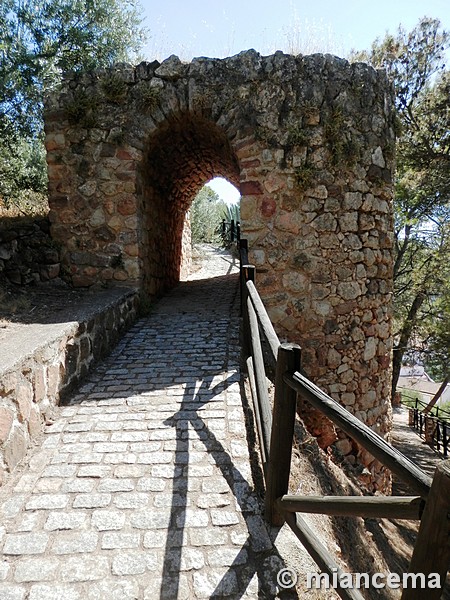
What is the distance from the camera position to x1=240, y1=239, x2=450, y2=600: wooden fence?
101 centimetres

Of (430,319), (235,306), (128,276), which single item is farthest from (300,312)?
(430,319)

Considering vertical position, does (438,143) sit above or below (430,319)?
above

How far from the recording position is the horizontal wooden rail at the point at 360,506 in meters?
1.11

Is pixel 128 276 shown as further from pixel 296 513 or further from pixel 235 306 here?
pixel 296 513

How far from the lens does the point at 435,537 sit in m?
1.00

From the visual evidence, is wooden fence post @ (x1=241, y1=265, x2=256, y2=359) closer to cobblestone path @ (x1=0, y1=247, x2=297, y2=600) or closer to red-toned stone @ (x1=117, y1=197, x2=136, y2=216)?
cobblestone path @ (x1=0, y1=247, x2=297, y2=600)

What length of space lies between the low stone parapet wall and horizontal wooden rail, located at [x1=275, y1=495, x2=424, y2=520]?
1.59 metres

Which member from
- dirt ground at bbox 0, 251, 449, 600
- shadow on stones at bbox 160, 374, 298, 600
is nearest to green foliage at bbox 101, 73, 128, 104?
dirt ground at bbox 0, 251, 449, 600

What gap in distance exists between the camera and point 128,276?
16.6 ft

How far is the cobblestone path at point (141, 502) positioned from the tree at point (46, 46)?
20.9 feet

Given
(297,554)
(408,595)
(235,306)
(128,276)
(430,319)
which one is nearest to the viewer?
(408,595)

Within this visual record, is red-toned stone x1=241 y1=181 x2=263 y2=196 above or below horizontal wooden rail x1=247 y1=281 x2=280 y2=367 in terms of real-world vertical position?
above

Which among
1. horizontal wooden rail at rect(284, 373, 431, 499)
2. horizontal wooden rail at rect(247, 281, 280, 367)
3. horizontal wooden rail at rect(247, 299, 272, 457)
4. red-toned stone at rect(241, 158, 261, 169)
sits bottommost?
horizontal wooden rail at rect(247, 299, 272, 457)

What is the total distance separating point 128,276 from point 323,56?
3.56m
